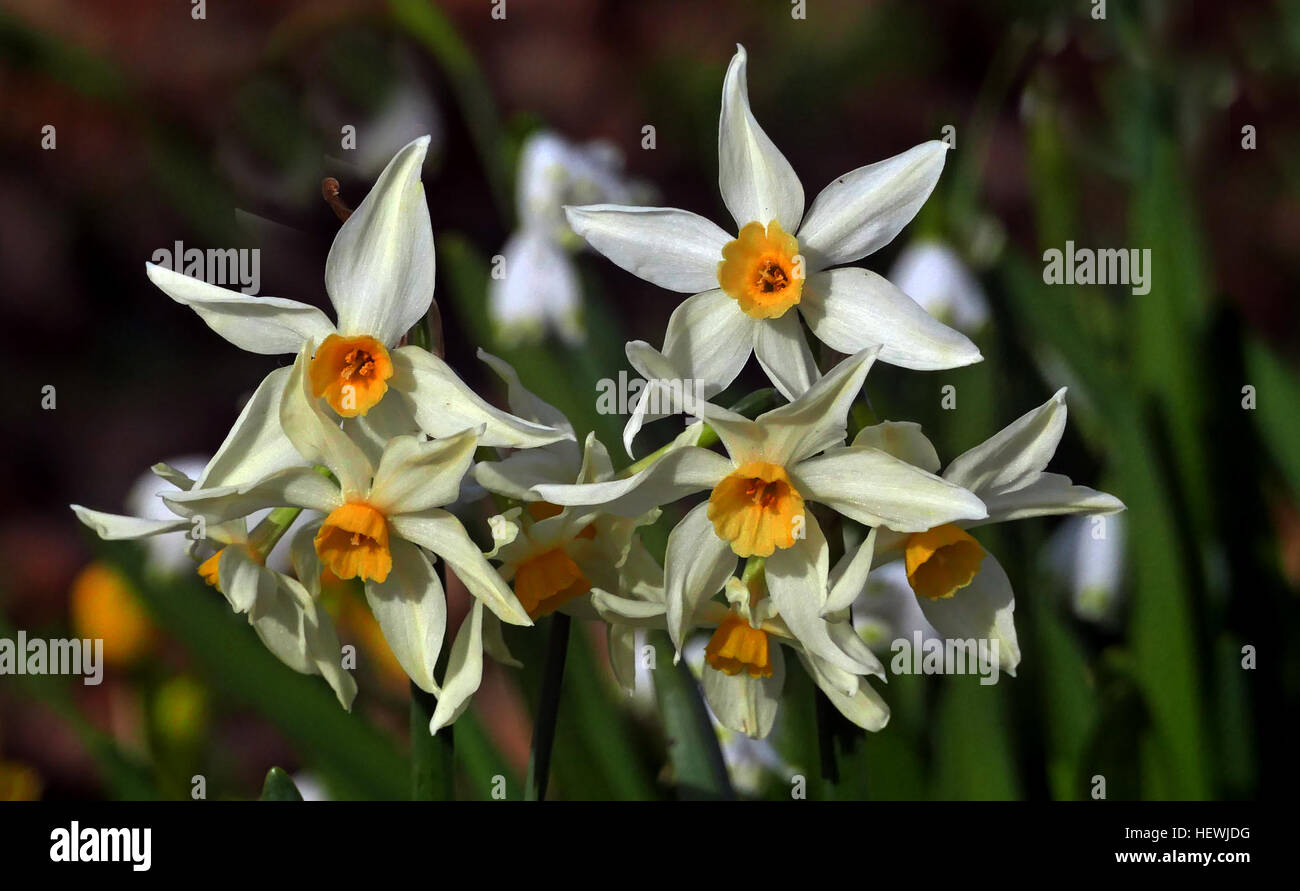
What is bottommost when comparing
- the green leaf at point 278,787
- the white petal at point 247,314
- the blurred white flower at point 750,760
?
the blurred white flower at point 750,760

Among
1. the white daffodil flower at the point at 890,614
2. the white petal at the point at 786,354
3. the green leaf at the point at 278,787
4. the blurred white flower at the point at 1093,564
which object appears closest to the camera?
the white petal at the point at 786,354

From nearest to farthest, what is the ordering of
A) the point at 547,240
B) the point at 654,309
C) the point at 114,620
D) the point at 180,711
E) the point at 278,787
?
the point at 278,787, the point at 180,711, the point at 114,620, the point at 547,240, the point at 654,309

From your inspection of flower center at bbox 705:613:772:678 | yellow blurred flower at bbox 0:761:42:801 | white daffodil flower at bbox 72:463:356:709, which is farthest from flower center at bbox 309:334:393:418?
yellow blurred flower at bbox 0:761:42:801

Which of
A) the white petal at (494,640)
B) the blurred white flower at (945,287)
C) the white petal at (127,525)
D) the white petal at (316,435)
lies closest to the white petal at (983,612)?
the white petal at (494,640)

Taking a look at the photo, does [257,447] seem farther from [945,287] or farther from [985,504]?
[945,287]

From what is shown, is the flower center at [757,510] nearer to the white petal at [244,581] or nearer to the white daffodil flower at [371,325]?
the white daffodil flower at [371,325]

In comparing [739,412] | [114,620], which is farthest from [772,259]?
[114,620]
